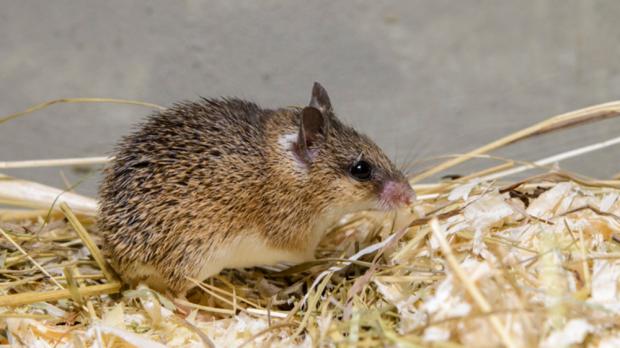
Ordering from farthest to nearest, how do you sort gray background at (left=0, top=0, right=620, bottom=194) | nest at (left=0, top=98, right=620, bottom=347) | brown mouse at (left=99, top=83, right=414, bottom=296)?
gray background at (left=0, top=0, right=620, bottom=194) < brown mouse at (left=99, top=83, right=414, bottom=296) < nest at (left=0, top=98, right=620, bottom=347)

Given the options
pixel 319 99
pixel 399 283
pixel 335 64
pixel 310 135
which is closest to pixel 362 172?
pixel 310 135

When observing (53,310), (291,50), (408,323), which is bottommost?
(53,310)

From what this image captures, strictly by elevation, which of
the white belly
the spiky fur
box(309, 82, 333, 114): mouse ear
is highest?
box(309, 82, 333, 114): mouse ear

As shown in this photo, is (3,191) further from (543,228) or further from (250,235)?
(543,228)

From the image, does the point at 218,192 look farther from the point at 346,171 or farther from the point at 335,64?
the point at 335,64

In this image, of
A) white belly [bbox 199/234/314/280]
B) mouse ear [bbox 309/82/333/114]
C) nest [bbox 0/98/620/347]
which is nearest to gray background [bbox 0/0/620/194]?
nest [bbox 0/98/620/347]

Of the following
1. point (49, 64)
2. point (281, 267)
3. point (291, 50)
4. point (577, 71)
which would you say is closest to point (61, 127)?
point (49, 64)

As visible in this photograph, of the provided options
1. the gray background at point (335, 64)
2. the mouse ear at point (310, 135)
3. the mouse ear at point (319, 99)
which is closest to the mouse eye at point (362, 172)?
the mouse ear at point (310, 135)

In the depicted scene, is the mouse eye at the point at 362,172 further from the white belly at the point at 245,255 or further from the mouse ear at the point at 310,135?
the white belly at the point at 245,255

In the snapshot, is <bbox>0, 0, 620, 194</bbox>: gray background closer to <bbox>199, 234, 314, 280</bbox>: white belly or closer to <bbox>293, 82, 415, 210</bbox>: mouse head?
<bbox>293, 82, 415, 210</bbox>: mouse head
